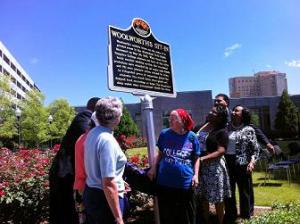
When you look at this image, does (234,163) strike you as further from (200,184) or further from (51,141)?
(51,141)

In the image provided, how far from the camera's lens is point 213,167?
557cm

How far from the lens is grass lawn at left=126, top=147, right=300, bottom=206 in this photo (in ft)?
27.5

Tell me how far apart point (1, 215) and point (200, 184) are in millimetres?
3035

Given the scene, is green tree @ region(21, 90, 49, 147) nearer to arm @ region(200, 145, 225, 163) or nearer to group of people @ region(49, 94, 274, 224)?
group of people @ region(49, 94, 274, 224)

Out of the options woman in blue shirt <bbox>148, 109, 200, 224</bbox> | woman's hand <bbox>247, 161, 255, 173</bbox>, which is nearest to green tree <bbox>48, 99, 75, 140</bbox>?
woman's hand <bbox>247, 161, 255, 173</bbox>

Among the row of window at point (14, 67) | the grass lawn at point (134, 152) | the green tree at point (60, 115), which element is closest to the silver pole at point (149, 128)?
the grass lawn at point (134, 152)

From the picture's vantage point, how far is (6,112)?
40.8m

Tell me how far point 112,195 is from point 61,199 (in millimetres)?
1903

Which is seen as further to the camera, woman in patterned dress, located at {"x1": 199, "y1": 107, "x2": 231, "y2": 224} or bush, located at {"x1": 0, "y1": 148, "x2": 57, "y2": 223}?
bush, located at {"x1": 0, "y1": 148, "x2": 57, "y2": 223}

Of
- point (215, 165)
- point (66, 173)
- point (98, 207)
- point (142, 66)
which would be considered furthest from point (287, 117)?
point (98, 207)

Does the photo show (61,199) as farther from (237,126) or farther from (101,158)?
(237,126)

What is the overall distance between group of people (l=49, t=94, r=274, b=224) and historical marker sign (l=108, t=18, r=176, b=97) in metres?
0.65

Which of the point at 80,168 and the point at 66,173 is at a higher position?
the point at 80,168

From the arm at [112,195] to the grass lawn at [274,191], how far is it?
4610 mm
